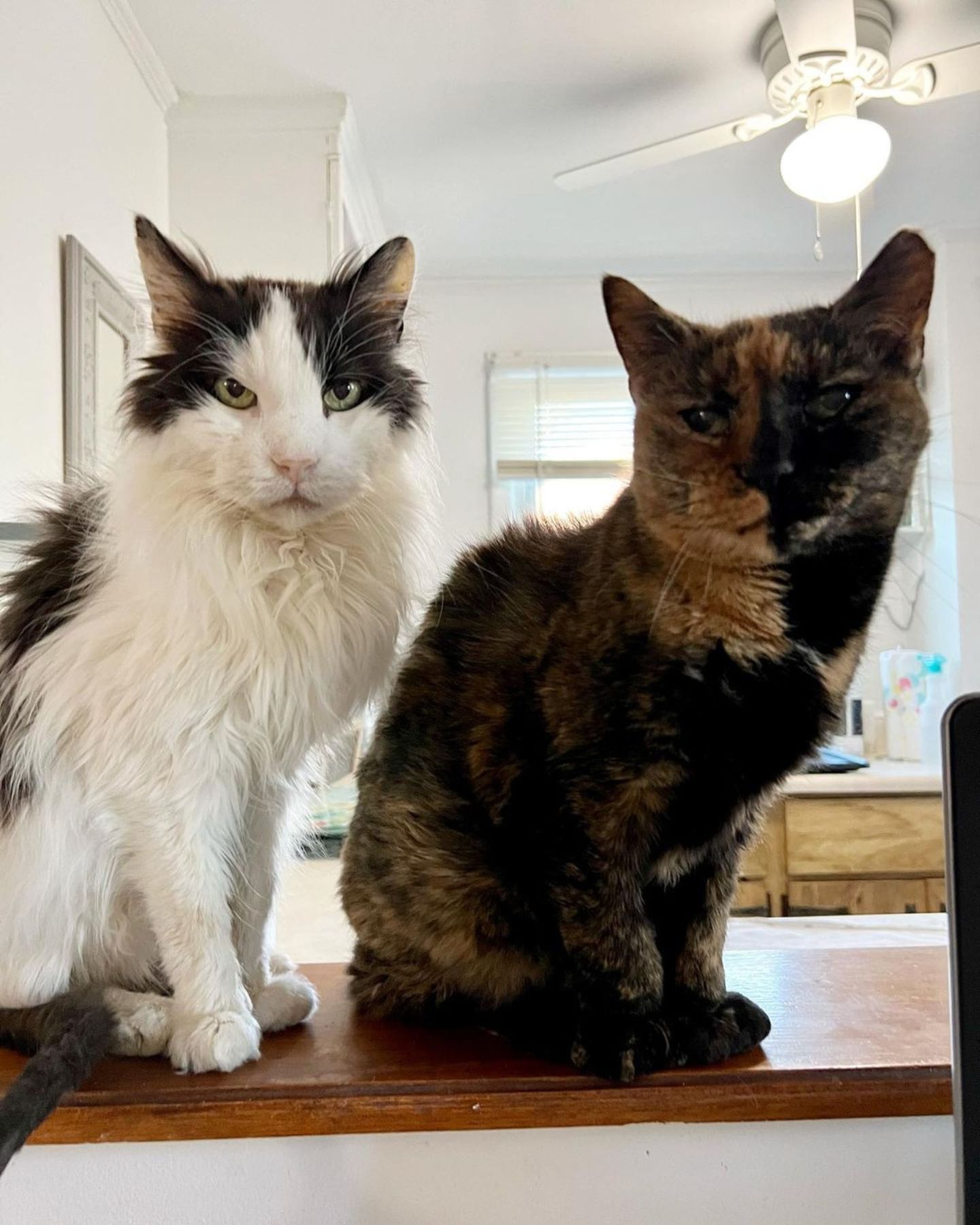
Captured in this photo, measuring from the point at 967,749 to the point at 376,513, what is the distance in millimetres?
388

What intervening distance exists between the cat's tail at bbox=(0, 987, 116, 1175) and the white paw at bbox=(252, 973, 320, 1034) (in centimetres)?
10

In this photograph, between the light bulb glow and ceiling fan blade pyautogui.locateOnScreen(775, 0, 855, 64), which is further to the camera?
the light bulb glow

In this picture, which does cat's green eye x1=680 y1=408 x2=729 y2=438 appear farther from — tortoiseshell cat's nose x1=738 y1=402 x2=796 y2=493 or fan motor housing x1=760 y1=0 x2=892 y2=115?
fan motor housing x1=760 y1=0 x2=892 y2=115

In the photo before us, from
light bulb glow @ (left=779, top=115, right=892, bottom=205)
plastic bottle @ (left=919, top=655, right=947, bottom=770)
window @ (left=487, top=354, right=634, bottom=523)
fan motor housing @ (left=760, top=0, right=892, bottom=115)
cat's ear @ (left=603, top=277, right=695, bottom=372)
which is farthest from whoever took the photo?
window @ (left=487, top=354, right=634, bottom=523)

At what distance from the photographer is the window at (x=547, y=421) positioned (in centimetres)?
378

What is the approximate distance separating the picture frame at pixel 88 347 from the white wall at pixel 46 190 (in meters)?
0.02

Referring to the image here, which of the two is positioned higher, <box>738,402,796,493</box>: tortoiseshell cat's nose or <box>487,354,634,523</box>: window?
<box>487,354,634,523</box>: window

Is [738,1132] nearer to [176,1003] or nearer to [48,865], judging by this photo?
[176,1003]

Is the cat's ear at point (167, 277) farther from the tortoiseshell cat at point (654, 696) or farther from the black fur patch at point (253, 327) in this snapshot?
the tortoiseshell cat at point (654, 696)

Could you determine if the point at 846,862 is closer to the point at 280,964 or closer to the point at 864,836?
the point at 864,836

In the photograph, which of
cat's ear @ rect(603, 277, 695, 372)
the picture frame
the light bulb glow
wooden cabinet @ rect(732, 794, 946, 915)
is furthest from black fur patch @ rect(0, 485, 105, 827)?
wooden cabinet @ rect(732, 794, 946, 915)

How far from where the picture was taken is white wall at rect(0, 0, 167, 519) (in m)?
1.52

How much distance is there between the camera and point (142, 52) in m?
2.20

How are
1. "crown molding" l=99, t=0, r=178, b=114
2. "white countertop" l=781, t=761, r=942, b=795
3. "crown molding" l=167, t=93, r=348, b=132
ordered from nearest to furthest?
"crown molding" l=99, t=0, r=178, b=114 < "crown molding" l=167, t=93, r=348, b=132 < "white countertop" l=781, t=761, r=942, b=795
